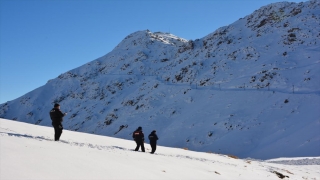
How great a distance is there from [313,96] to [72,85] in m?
78.1

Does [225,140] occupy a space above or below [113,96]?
below

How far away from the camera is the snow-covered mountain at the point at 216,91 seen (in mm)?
38875

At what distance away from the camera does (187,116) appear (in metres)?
51.3

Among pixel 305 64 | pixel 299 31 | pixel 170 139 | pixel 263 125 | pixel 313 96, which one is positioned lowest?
pixel 170 139

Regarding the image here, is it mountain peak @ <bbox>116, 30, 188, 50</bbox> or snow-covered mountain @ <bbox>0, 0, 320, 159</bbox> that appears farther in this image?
mountain peak @ <bbox>116, 30, 188, 50</bbox>

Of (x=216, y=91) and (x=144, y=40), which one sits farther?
(x=144, y=40)

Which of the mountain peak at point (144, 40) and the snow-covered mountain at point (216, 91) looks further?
the mountain peak at point (144, 40)

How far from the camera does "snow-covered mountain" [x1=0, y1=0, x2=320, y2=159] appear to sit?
38.9 m

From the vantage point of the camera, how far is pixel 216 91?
55.1 m

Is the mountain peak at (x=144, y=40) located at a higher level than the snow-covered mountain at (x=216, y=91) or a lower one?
higher

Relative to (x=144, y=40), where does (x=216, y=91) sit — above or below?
below

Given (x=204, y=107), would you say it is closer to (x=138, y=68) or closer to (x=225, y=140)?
(x=225, y=140)

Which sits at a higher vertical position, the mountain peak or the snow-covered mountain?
the mountain peak

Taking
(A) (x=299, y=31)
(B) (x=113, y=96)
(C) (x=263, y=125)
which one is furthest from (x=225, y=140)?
(B) (x=113, y=96)
